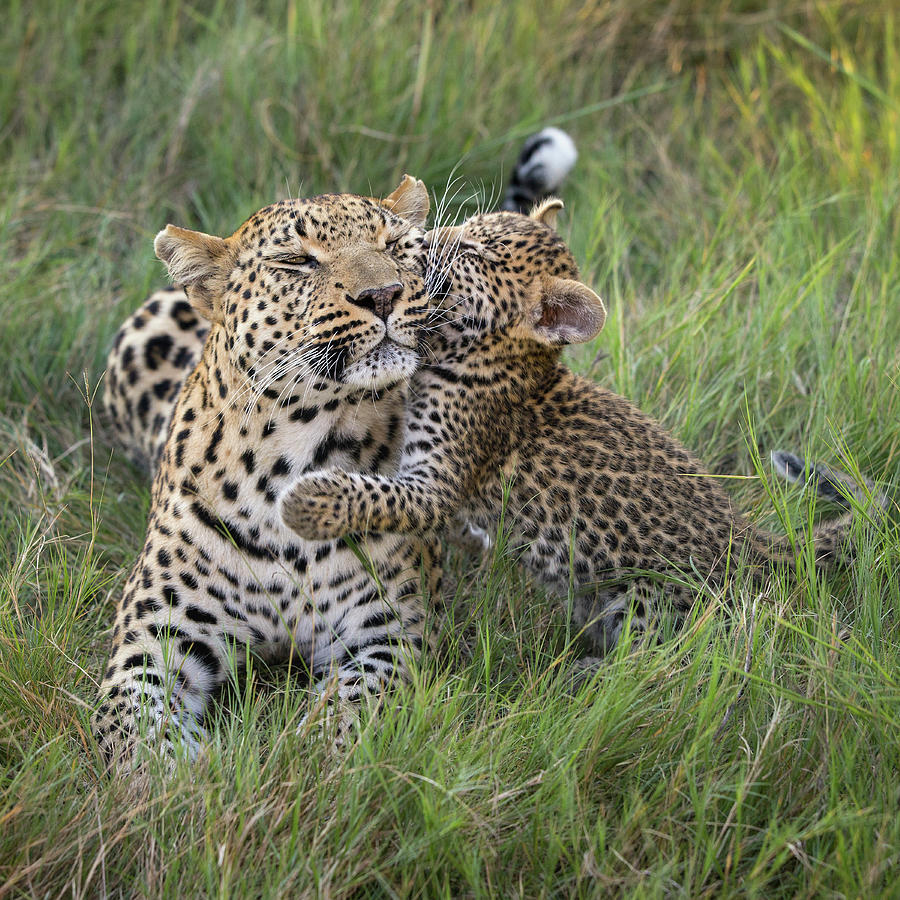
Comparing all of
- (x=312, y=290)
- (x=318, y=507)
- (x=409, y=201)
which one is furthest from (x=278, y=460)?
(x=409, y=201)

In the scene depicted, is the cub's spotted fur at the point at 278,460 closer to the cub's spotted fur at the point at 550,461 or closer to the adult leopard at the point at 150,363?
the cub's spotted fur at the point at 550,461

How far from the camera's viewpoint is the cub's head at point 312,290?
12.5 feet

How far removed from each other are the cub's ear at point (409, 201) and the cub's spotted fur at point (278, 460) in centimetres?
22

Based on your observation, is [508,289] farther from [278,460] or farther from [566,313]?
[278,460]

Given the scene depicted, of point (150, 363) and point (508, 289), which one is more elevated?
point (508, 289)

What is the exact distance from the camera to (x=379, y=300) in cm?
380

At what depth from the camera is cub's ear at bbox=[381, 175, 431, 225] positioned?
14.3 ft

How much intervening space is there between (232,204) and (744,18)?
3.92 metres

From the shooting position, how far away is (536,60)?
762 cm

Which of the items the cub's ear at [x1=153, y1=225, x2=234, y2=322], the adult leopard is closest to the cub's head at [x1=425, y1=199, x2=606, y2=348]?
the cub's ear at [x1=153, y1=225, x2=234, y2=322]

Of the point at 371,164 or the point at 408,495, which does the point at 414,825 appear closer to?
the point at 408,495

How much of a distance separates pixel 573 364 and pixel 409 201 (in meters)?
1.59

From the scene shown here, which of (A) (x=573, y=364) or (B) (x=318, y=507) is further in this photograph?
(A) (x=573, y=364)

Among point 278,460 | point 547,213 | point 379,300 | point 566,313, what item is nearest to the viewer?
point 379,300
